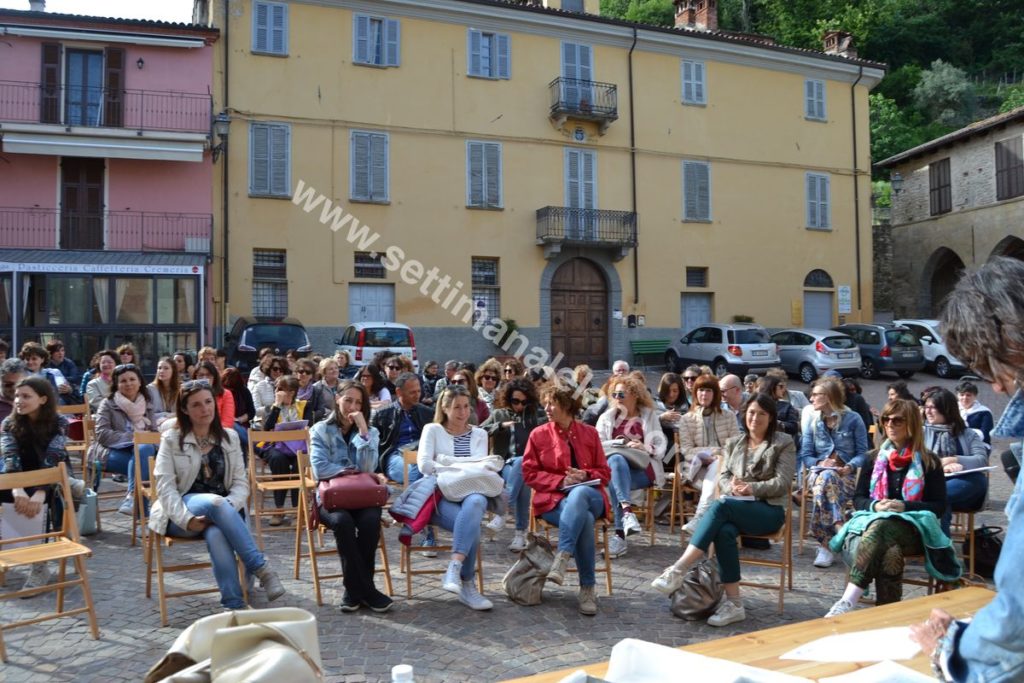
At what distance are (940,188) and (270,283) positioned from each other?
21759 mm

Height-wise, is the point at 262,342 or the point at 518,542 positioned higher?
the point at 262,342

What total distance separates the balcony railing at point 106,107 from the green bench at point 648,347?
12128 millimetres

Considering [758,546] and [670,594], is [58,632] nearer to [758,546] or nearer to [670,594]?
[670,594]

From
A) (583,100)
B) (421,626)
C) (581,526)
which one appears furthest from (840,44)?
(421,626)

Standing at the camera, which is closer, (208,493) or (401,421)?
(208,493)

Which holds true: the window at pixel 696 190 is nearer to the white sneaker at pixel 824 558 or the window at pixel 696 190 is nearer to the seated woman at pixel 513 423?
the seated woman at pixel 513 423

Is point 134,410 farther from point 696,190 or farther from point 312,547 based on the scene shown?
point 696,190

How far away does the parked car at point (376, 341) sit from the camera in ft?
53.2

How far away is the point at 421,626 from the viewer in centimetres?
454

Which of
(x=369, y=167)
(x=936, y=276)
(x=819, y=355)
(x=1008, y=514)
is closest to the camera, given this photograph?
(x=1008, y=514)

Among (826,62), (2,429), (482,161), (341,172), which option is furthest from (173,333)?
(826,62)

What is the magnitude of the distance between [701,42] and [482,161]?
7.46 metres

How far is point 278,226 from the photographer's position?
1900cm

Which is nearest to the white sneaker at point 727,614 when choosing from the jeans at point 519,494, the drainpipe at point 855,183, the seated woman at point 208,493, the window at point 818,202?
the jeans at point 519,494
